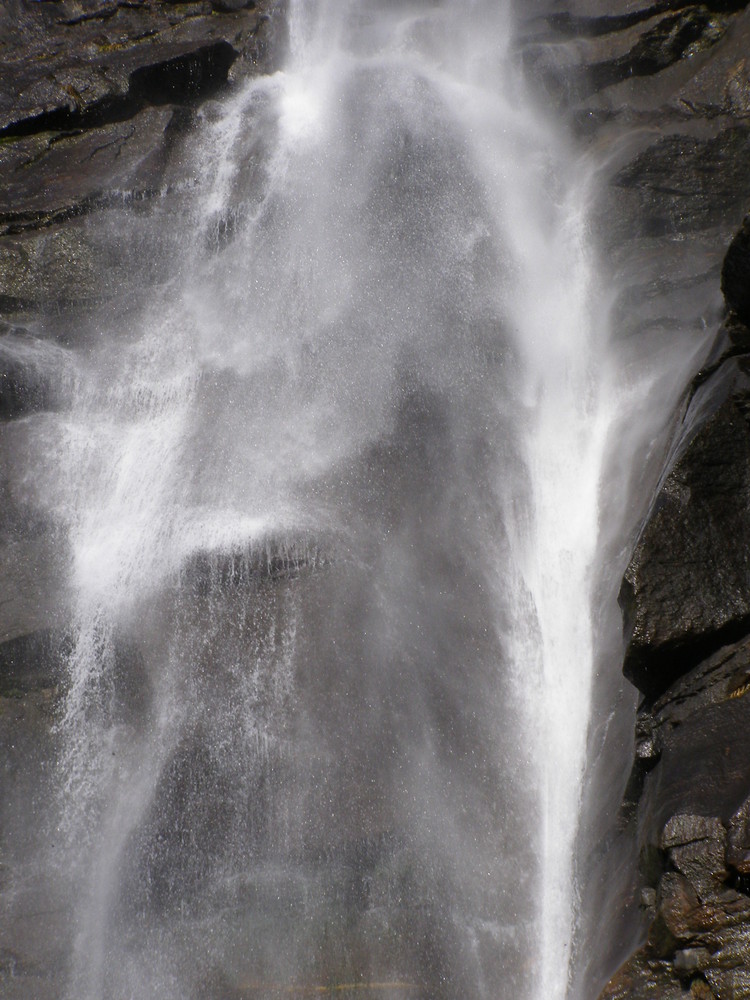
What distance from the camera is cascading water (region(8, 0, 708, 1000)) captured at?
21.3ft

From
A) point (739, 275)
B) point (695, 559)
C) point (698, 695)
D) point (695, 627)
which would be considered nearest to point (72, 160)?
point (739, 275)

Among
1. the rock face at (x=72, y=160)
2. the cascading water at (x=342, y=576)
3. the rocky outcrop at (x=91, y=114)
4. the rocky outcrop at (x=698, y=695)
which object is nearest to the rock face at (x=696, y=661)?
the rocky outcrop at (x=698, y=695)

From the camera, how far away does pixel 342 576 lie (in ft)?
25.9

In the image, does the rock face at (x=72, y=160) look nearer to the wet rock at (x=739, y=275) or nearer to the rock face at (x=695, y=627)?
the rock face at (x=695, y=627)

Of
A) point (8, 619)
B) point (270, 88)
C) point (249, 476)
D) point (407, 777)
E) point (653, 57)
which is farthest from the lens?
point (270, 88)

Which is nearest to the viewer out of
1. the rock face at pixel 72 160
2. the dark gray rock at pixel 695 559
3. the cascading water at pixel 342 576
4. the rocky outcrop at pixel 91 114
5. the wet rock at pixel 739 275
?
the dark gray rock at pixel 695 559

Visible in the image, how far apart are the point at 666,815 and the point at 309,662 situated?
11.7ft

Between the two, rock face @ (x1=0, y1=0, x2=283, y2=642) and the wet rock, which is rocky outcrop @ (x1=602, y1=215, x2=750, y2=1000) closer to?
the wet rock

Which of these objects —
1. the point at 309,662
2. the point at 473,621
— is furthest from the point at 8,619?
the point at 473,621

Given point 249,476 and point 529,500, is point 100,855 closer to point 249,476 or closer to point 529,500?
point 249,476

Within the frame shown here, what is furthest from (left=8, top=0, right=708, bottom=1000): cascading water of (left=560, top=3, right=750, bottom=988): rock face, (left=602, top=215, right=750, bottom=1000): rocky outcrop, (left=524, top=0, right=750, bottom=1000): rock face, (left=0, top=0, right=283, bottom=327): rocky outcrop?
(left=602, top=215, right=750, bottom=1000): rocky outcrop

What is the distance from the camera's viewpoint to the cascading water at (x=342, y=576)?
21.3ft

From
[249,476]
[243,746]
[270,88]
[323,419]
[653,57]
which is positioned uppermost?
[270,88]

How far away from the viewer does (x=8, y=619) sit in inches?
318
